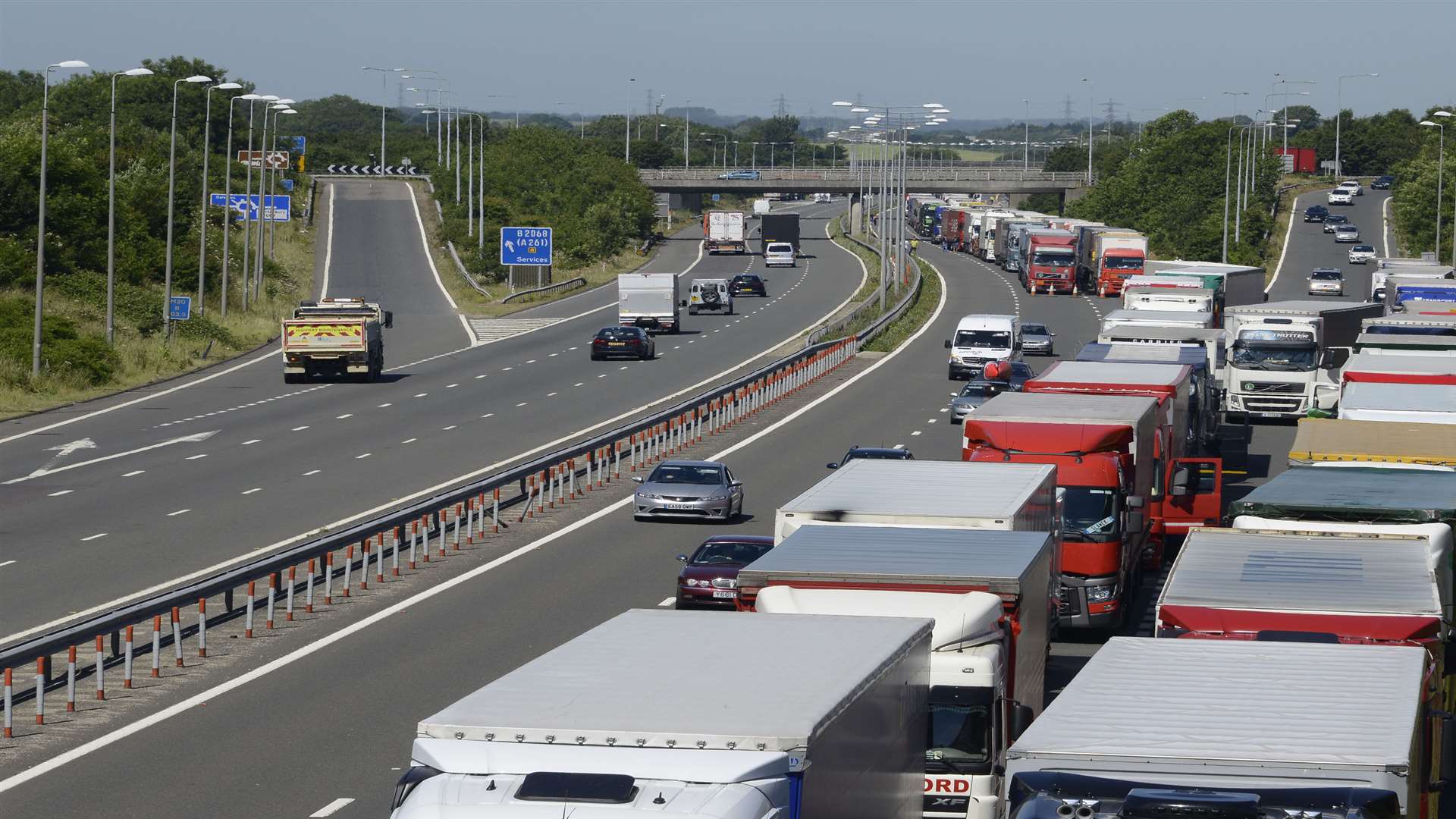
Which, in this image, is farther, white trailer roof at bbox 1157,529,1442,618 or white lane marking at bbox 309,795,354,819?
Result: white lane marking at bbox 309,795,354,819

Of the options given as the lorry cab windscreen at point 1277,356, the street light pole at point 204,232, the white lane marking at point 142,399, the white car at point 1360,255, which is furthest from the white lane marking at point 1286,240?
the street light pole at point 204,232

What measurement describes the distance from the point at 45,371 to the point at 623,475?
2101 centimetres

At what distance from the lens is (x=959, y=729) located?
43.1ft

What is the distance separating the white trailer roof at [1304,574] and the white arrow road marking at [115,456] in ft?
86.4

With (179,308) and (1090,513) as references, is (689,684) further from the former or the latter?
(179,308)

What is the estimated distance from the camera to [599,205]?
122 meters

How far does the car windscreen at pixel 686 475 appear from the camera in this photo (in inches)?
1289

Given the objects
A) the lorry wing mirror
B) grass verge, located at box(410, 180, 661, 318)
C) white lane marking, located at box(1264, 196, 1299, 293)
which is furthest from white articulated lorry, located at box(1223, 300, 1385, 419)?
grass verge, located at box(410, 180, 661, 318)

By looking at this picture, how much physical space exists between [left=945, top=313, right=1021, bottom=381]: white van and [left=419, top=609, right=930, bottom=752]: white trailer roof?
44.0 meters

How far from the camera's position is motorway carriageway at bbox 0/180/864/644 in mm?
27906

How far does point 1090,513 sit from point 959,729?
10.0 m

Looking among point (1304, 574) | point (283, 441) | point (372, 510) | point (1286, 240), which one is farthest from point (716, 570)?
point (1286, 240)

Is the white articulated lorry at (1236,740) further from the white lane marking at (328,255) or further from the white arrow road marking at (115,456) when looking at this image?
the white lane marking at (328,255)

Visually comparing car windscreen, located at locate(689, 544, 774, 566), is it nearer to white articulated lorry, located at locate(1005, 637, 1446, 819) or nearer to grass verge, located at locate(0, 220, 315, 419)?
white articulated lorry, located at locate(1005, 637, 1446, 819)
